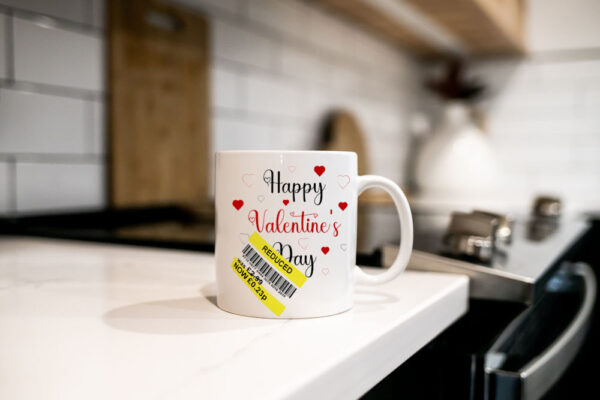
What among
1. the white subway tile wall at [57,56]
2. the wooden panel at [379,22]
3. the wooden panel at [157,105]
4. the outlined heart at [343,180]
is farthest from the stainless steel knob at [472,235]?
the wooden panel at [379,22]

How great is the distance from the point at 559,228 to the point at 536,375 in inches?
20.4

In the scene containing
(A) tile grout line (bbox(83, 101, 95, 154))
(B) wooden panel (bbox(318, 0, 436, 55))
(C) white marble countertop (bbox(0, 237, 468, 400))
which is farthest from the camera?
(B) wooden panel (bbox(318, 0, 436, 55))

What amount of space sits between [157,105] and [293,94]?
22.4 inches

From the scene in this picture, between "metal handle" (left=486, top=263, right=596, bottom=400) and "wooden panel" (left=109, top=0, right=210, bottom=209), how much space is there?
2.17 ft

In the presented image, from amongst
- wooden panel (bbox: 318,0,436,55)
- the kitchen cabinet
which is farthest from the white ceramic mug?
wooden panel (bbox: 318,0,436,55)

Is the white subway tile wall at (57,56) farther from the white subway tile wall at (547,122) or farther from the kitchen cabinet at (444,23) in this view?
the white subway tile wall at (547,122)

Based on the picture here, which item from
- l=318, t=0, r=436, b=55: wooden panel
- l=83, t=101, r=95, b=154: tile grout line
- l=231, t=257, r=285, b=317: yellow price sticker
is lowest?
l=231, t=257, r=285, b=317: yellow price sticker

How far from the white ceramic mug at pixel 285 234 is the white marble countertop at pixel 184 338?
2cm

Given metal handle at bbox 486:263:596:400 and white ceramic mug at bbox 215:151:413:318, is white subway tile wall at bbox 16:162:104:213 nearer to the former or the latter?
white ceramic mug at bbox 215:151:413:318

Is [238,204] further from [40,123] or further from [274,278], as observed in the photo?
[40,123]

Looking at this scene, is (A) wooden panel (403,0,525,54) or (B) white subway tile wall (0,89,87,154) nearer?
(B) white subway tile wall (0,89,87,154)

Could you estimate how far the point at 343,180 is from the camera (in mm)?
400

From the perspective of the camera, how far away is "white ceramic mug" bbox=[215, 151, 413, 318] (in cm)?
38

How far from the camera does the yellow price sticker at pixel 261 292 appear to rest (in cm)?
38
